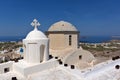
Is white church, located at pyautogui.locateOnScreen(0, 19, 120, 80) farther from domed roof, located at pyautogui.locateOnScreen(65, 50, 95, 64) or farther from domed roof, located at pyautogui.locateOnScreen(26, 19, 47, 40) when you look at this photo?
domed roof, located at pyautogui.locateOnScreen(65, 50, 95, 64)

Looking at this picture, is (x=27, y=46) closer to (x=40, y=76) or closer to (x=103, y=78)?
(x=40, y=76)

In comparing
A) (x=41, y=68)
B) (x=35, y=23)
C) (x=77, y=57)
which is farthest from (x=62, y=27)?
(x=41, y=68)

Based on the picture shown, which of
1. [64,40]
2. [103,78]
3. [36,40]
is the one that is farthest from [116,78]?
[64,40]

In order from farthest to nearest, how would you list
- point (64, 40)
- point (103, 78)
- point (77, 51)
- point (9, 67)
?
1. point (64, 40)
2. point (77, 51)
3. point (9, 67)
4. point (103, 78)

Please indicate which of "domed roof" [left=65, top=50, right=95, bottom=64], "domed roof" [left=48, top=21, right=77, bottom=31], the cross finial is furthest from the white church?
"domed roof" [left=48, top=21, right=77, bottom=31]

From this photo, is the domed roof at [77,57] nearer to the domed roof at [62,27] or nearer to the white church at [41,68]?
the domed roof at [62,27]

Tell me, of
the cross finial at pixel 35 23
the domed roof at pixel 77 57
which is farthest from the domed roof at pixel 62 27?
the cross finial at pixel 35 23

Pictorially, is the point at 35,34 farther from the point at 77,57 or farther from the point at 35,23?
the point at 77,57

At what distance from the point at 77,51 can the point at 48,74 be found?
694cm

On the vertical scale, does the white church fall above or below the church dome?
below

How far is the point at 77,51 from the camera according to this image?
17.2m

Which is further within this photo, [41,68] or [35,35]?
[35,35]

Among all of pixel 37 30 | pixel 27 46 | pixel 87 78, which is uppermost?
pixel 37 30

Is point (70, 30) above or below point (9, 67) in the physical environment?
above
